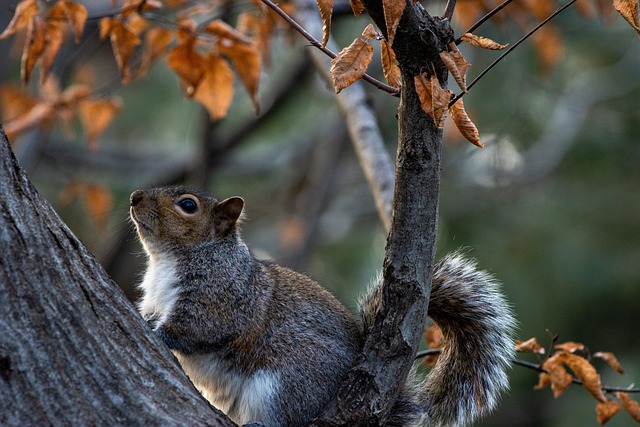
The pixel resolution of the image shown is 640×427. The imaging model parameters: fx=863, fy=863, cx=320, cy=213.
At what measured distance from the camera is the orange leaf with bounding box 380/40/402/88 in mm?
2191

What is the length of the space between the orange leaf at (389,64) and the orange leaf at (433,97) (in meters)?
0.09

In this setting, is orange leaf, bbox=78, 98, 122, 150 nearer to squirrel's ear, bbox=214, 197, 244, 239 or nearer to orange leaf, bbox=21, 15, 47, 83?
orange leaf, bbox=21, 15, 47, 83

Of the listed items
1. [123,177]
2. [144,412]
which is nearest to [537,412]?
[123,177]

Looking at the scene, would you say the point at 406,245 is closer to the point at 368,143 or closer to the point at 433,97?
the point at 433,97

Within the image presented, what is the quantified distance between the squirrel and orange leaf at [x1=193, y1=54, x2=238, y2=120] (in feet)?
2.80

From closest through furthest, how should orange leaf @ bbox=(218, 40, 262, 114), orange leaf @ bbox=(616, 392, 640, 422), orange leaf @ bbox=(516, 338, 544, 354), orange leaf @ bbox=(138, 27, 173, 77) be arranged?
orange leaf @ bbox=(616, 392, 640, 422)
orange leaf @ bbox=(516, 338, 544, 354)
orange leaf @ bbox=(218, 40, 262, 114)
orange leaf @ bbox=(138, 27, 173, 77)

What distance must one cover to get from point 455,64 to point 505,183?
5.39m

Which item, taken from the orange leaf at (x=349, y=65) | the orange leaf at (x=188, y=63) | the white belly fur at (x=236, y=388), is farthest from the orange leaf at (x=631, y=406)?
the orange leaf at (x=188, y=63)

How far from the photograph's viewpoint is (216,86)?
3850 mm

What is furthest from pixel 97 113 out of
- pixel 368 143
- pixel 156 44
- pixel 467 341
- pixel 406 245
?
pixel 406 245

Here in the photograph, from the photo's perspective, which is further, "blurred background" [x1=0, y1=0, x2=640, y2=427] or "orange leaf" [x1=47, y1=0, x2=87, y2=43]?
"blurred background" [x1=0, y1=0, x2=640, y2=427]

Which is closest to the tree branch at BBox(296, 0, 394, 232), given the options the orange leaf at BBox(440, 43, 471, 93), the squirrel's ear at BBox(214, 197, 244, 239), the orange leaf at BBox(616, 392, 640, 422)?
the squirrel's ear at BBox(214, 197, 244, 239)

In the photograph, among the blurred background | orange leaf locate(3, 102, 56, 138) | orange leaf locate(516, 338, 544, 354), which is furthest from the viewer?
the blurred background

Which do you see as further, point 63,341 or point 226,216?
point 226,216
